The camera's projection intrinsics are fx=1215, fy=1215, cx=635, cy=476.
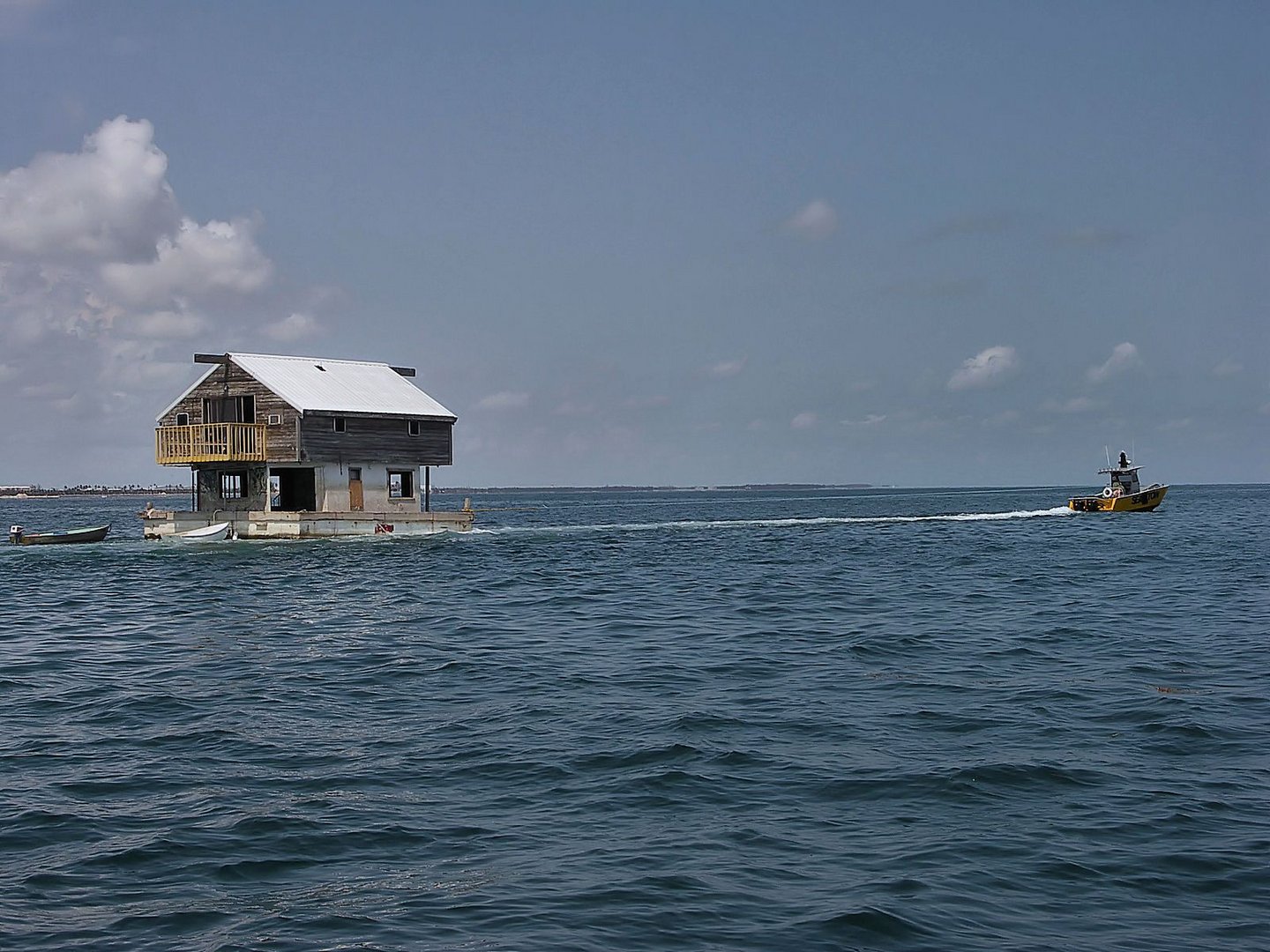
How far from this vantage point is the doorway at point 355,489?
6219 centimetres

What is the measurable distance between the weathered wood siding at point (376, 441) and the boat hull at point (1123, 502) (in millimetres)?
53262

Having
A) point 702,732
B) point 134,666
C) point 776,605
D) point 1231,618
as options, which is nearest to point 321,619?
point 134,666

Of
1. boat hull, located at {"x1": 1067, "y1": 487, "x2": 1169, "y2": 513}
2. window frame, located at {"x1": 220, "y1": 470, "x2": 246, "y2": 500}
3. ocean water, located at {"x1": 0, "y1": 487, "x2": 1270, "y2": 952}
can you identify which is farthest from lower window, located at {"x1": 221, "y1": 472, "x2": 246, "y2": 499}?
boat hull, located at {"x1": 1067, "y1": 487, "x2": 1169, "y2": 513}

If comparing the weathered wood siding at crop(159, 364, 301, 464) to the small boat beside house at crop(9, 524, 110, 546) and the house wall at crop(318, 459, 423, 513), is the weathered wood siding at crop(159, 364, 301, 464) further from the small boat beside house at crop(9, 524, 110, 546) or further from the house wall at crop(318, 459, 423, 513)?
the small boat beside house at crop(9, 524, 110, 546)

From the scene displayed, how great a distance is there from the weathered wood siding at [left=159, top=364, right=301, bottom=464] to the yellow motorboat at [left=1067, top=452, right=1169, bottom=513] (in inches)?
2444

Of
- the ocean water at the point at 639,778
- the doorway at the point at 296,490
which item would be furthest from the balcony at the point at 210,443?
the ocean water at the point at 639,778

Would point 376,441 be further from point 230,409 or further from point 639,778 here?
point 639,778

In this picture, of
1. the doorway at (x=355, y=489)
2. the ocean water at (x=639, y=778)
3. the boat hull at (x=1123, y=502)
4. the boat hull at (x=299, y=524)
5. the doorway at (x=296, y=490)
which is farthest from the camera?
the boat hull at (x=1123, y=502)

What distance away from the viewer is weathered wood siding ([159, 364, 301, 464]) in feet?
196

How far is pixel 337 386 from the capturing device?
211 feet

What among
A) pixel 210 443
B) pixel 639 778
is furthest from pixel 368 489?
pixel 639 778

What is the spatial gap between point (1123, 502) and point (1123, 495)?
1.88 feet

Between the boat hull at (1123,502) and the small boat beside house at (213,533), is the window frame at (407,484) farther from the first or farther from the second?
the boat hull at (1123,502)

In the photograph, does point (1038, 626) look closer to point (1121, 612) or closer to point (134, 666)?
point (1121, 612)
